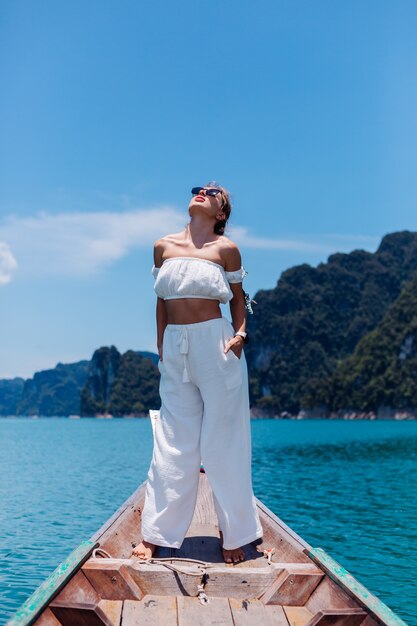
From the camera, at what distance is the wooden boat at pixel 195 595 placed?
2832 millimetres

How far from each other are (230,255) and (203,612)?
1793mm

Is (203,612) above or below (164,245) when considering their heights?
below

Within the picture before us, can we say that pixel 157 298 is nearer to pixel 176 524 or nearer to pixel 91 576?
pixel 176 524

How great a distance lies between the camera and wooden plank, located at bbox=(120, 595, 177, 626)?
295 centimetres

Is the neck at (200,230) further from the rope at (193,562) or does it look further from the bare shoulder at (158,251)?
the rope at (193,562)

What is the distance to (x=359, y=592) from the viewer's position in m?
2.88

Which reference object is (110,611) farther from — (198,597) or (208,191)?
(208,191)

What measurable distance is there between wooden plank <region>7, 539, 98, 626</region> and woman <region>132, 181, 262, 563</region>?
549 mm

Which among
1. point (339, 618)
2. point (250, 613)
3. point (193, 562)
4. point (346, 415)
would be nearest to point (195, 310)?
point (193, 562)

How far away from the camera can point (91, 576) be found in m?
3.17

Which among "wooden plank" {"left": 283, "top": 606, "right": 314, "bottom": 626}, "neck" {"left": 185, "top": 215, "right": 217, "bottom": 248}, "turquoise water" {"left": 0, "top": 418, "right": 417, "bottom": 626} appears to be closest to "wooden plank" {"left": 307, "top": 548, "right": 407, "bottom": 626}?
"wooden plank" {"left": 283, "top": 606, "right": 314, "bottom": 626}

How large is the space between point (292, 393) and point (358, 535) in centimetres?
13511

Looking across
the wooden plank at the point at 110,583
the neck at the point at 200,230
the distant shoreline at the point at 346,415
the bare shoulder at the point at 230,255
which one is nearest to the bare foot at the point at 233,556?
the wooden plank at the point at 110,583

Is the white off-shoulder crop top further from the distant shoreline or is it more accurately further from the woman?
the distant shoreline
